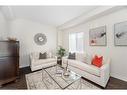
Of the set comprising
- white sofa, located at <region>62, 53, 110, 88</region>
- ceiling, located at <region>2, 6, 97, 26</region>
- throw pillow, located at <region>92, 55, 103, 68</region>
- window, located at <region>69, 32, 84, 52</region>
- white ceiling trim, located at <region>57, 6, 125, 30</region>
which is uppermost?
ceiling, located at <region>2, 6, 97, 26</region>

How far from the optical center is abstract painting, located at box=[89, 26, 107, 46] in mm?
3345

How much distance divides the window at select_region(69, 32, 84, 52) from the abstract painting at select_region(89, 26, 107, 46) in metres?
0.79

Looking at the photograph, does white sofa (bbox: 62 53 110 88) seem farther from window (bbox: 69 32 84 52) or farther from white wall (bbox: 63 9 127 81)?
window (bbox: 69 32 84 52)

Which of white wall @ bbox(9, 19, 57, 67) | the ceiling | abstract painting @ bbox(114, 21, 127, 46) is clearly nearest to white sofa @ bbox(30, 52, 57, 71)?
white wall @ bbox(9, 19, 57, 67)

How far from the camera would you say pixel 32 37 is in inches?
192

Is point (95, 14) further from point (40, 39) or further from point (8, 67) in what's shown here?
point (8, 67)

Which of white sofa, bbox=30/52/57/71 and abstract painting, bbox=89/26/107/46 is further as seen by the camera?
white sofa, bbox=30/52/57/71

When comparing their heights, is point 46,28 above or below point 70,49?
above

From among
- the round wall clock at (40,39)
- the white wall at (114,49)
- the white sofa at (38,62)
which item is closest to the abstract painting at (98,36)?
the white wall at (114,49)
